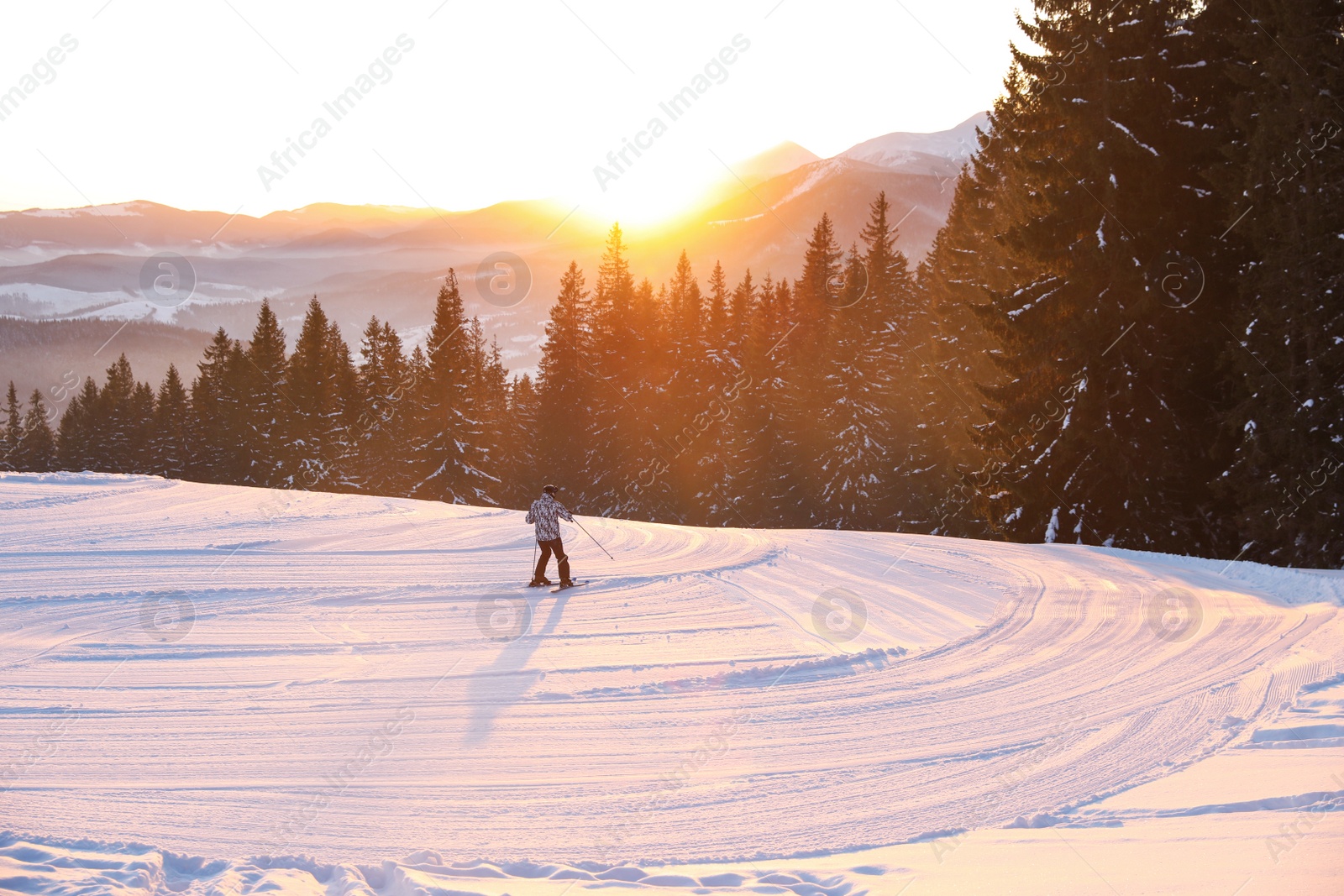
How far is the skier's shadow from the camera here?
278 inches

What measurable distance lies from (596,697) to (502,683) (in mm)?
978

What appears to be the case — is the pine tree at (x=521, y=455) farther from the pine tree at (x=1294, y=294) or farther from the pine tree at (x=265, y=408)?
the pine tree at (x=1294, y=294)

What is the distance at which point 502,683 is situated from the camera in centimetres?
812

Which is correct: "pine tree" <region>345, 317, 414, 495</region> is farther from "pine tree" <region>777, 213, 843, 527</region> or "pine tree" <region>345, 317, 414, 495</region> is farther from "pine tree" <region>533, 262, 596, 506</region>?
"pine tree" <region>777, 213, 843, 527</region>

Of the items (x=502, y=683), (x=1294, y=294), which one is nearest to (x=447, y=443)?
(x=1294, y=294)

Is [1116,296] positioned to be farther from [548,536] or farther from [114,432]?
[114,432]

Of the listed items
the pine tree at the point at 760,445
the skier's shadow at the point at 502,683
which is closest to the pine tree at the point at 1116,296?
the skier's shadow at the point at 502,683

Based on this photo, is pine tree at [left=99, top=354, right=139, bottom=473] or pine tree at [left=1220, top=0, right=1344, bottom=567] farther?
pine tree at [left=99, top=354, right=139, bottom=473]

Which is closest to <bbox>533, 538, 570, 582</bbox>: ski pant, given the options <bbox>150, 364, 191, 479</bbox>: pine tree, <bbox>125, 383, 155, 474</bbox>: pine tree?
<bbox>150, 364, 191, 479</bbox>: pine tree

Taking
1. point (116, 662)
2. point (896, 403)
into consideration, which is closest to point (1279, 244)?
point (116, 662)

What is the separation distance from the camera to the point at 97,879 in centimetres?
462

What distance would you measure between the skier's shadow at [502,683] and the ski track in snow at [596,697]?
4cm

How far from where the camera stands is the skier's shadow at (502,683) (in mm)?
7053

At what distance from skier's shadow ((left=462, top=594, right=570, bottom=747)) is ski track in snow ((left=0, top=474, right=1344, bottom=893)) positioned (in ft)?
0.12
